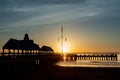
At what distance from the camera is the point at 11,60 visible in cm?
4397

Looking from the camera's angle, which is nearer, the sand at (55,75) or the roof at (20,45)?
the sand at (55,75)

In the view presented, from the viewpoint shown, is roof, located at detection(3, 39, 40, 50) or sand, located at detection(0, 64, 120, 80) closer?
sand, located at detection(0, 64, 120, 80)

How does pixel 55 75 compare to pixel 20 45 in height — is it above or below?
below

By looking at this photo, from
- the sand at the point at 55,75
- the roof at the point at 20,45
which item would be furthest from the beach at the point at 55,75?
the roof at the point at 20,45

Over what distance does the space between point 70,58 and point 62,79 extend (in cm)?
8268

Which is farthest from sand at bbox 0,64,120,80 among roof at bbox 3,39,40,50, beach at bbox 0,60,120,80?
roof at bbox 3,39,40,50

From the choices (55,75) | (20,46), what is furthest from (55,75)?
(20,46)

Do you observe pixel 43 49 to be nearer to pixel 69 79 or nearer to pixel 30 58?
pixel 30 58

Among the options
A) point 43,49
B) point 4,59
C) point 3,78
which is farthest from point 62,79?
point 43,49

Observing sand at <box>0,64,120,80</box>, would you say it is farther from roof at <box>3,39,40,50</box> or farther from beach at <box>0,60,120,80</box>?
roof at <box>3,39,40,50</box>

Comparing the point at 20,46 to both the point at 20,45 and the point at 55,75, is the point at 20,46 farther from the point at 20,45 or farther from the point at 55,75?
Result: the point at 55,75

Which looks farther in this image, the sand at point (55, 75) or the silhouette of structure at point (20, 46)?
the silhouette of structure at point (20, 46)

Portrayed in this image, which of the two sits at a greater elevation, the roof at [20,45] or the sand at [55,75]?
the roof at [20,45]

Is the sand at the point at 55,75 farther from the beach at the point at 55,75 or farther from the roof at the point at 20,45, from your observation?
the roof at the point at 20,45
